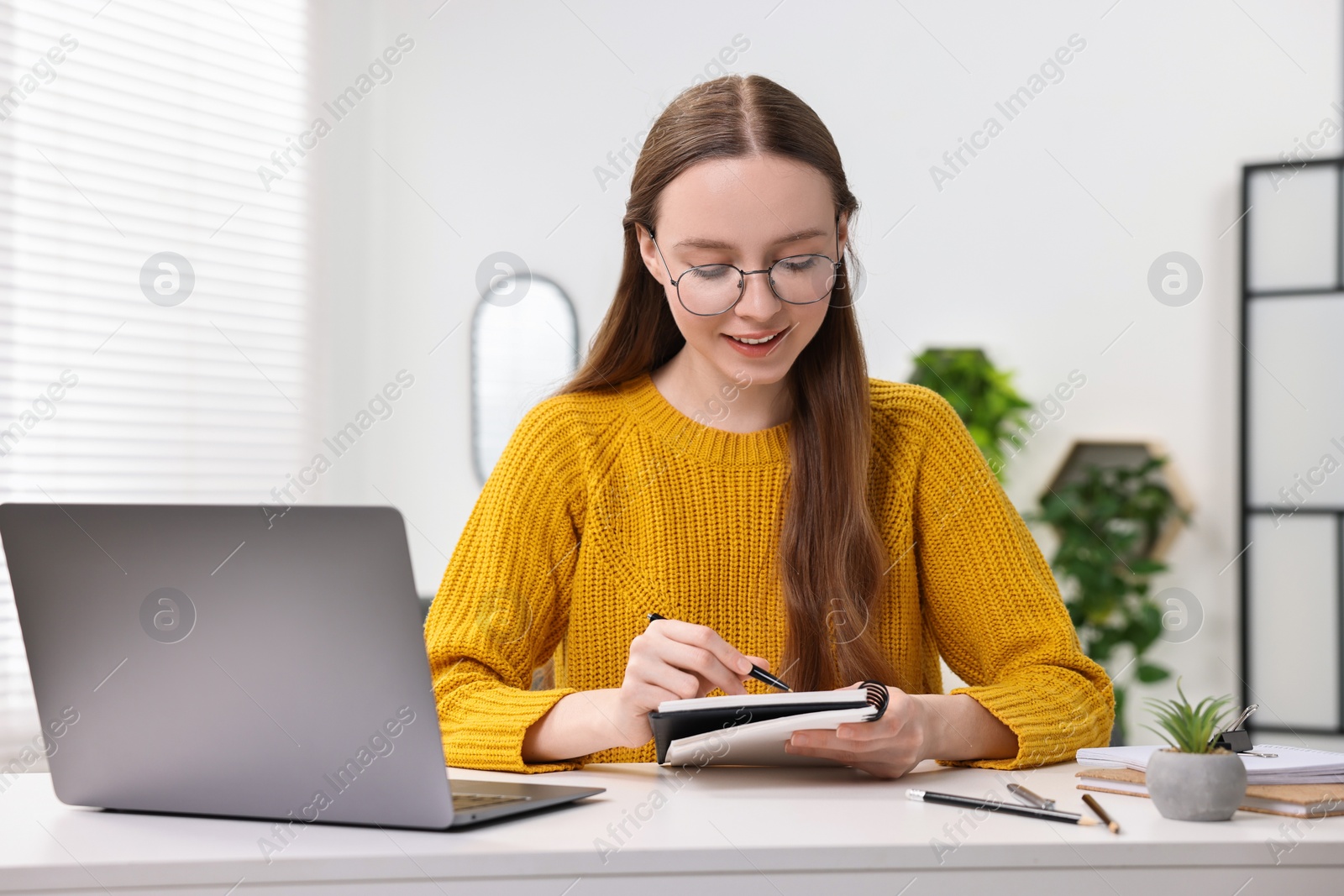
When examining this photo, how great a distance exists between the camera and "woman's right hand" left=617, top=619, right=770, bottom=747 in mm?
1080

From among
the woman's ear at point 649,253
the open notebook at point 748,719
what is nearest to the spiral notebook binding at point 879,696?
the open notebook at point 748,719

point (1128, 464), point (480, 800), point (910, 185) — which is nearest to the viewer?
point (480, 800)

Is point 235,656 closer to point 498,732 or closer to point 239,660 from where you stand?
point 239,660

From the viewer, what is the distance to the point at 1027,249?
11.2 feet

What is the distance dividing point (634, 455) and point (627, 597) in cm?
19

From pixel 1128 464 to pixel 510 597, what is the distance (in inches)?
96.8

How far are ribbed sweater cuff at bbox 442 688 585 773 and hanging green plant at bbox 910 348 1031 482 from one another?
2.31 m

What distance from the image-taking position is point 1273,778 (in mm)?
1000

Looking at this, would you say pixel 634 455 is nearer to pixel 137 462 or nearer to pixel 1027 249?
pixel 137 462

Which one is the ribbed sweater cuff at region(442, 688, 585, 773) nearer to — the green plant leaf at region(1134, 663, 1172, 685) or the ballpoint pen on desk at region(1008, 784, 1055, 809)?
the ballpoint pen on desk at region(1008, 784, 1055, 809)

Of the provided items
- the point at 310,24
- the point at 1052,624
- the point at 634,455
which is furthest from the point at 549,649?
the point at 310,24

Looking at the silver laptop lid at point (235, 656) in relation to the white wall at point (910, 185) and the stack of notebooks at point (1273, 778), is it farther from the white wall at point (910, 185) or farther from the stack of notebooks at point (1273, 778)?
the white wall at point (910, 185)

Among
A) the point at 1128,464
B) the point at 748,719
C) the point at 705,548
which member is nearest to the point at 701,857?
the point at 748,719

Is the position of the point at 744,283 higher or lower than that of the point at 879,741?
higher
